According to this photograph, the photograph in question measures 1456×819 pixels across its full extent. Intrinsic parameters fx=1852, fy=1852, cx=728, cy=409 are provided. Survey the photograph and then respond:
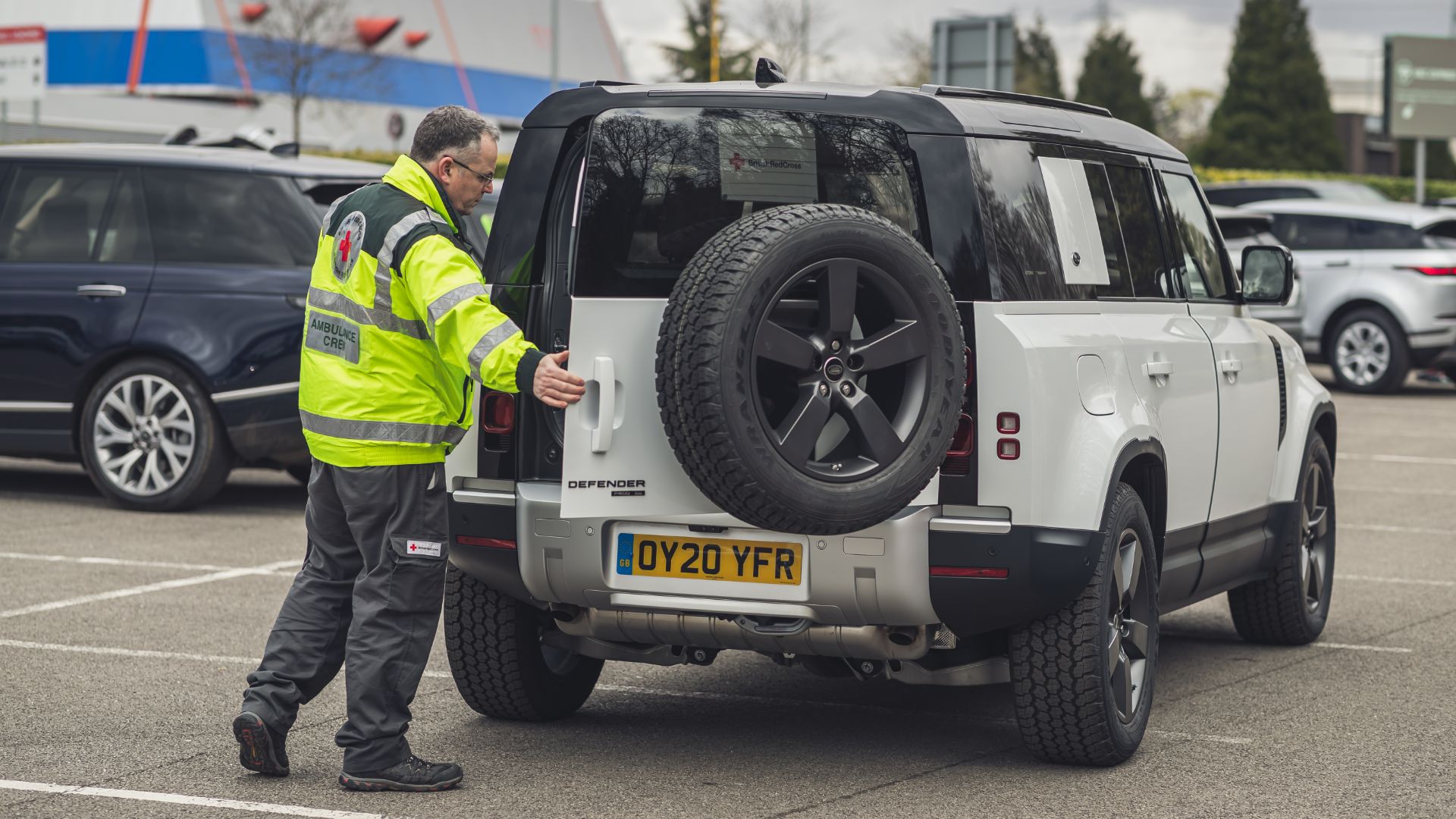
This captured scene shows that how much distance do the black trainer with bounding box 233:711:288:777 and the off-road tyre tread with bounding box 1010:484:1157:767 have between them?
196 cm

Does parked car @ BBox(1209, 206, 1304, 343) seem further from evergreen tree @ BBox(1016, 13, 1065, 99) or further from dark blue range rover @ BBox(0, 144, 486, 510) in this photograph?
evergreen tree @ BBox(1016, 13, 1065, 99)

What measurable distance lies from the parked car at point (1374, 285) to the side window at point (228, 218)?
40.1ft

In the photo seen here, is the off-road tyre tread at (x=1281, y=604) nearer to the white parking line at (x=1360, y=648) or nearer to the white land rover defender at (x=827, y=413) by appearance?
the white parking line at (x=1360, y=648)

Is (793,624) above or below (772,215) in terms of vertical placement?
below

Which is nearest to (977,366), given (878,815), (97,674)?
(878,815)

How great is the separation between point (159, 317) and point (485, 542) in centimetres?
525

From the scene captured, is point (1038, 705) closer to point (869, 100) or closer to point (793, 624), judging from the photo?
point (793, 624)

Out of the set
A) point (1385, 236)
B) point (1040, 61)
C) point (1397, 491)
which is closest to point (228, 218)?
point (1397, 491)

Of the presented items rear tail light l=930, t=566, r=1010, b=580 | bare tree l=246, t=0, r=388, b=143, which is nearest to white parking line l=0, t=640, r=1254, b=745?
rear tail light l=930, t=566, r=1010, b=580

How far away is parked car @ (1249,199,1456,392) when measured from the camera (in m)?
18.7

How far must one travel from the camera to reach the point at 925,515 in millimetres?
4684

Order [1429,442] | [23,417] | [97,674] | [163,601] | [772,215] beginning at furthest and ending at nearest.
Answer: [1429,442], [23,417], [163,601], [97,674], [772,215]

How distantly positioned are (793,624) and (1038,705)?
700 millimetres

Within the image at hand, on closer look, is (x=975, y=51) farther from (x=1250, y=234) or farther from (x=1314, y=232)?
(x=1250, y=234)
